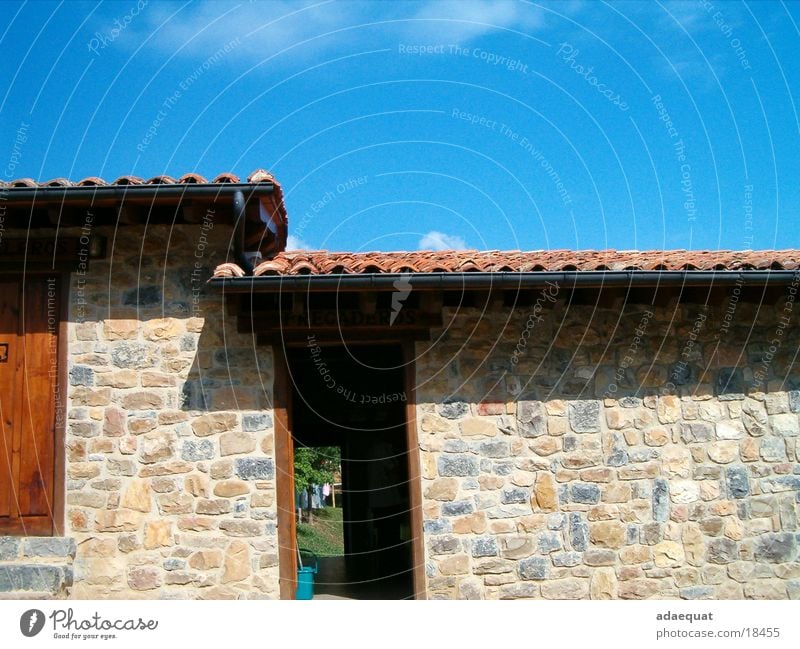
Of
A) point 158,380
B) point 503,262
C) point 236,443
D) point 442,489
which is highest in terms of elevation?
point 503,262

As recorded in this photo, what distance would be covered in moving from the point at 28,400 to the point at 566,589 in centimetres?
514

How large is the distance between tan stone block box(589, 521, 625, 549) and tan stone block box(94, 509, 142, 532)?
4071 mm

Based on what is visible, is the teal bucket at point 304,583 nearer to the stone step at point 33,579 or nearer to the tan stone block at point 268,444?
the tan stone block at point 268,444

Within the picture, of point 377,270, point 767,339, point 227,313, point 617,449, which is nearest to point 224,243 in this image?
point 227,313

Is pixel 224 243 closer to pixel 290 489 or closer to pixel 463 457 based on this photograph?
pixel 290 489

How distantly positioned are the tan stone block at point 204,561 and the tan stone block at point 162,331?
76.5 inches

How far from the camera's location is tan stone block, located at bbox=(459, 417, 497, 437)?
23.0 ft

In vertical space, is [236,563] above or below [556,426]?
below

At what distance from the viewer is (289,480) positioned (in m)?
6.84

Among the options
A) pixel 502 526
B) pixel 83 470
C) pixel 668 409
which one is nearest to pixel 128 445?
pixel 83 470

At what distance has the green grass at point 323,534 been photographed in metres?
20.4

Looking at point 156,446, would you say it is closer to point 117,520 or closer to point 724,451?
point 117,520

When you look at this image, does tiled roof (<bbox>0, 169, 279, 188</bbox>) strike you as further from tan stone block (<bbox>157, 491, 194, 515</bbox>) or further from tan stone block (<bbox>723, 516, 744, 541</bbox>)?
tan stone block (<bbox>723, 516, 744, 541</bbox>)
